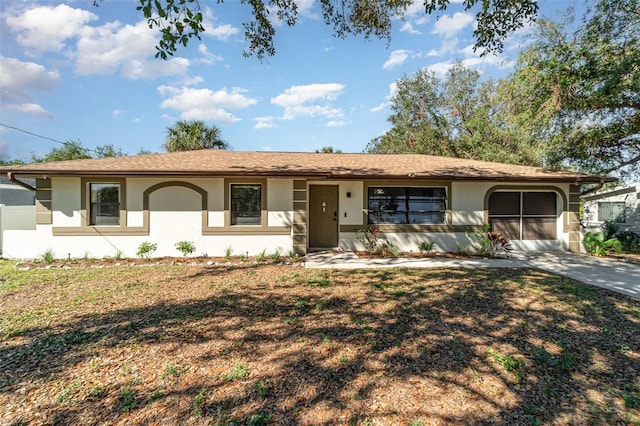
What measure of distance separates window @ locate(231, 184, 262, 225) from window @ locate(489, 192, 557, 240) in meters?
8.10

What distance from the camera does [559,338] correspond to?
390 centimetres

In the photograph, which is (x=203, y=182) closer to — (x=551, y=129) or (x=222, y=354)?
(x=222, y=354)

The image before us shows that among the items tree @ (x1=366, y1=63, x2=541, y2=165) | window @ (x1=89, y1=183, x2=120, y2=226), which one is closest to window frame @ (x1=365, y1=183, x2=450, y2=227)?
window @ (x1=89, y1=183, x2=120, y2=226)

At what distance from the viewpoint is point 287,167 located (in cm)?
972

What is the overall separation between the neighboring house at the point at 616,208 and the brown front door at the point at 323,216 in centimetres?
1243

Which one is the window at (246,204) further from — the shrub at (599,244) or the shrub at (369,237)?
the shrub at (599,244)

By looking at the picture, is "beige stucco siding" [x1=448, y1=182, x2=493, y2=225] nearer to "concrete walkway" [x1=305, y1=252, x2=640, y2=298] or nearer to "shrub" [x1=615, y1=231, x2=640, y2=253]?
"concrete walkway" [x1=305, y1=252, x2=640, y2=298]

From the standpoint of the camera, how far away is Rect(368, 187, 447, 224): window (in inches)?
408

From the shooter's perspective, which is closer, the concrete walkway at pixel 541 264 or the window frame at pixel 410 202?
the concrete walkway at pixel 541 264

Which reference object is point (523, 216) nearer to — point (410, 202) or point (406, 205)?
point (410, 202)

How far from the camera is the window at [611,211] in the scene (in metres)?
14.9

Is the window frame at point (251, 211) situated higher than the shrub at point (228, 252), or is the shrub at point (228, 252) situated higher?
the window frame at point (251, 211)

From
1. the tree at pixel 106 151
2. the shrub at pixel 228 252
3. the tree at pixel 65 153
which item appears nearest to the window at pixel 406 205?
the shrub at pixel 228 252

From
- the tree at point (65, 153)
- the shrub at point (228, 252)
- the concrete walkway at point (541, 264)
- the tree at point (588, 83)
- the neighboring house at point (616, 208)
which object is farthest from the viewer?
the tree at point (65, 153)
